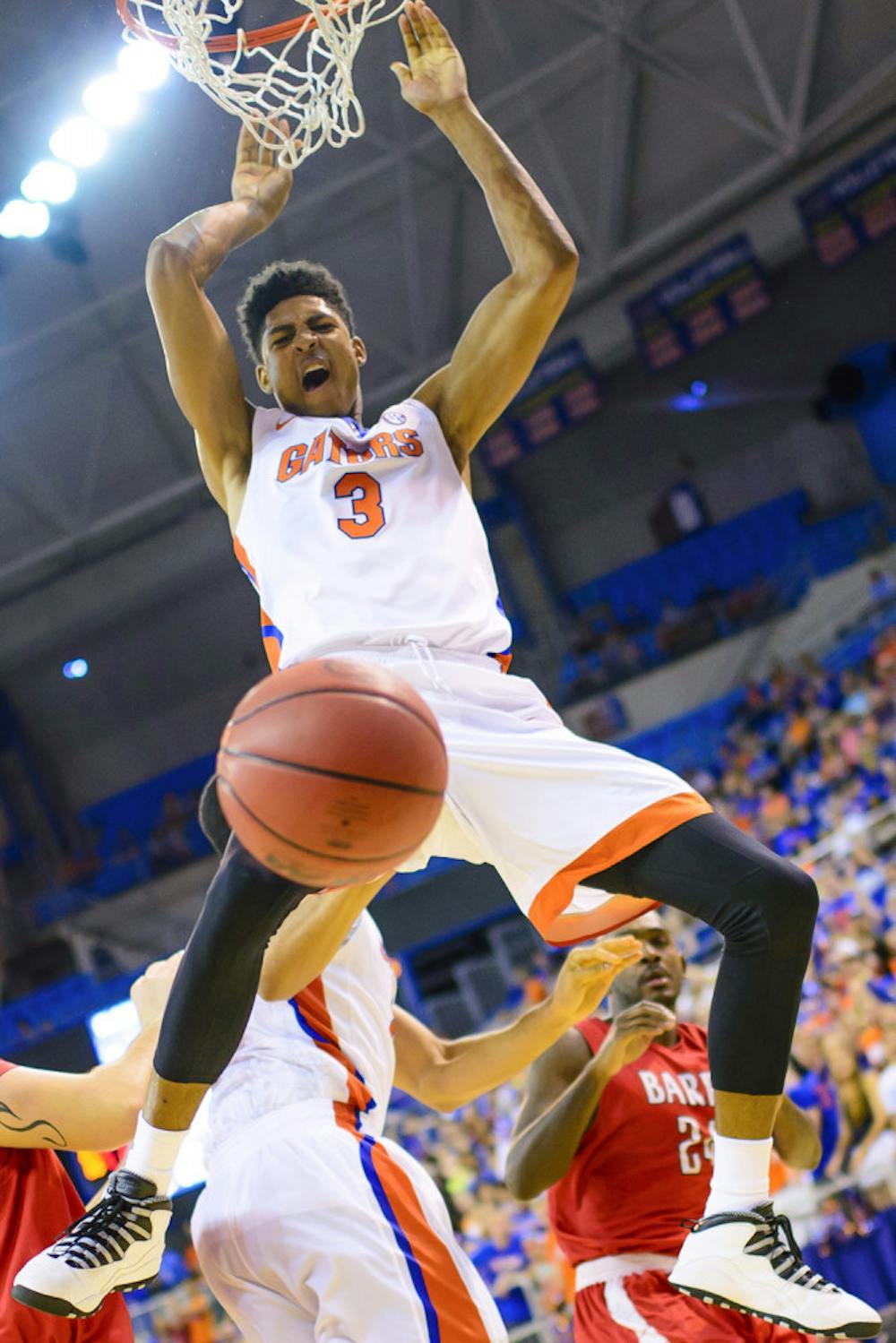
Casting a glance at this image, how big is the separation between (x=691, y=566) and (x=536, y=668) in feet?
8.37

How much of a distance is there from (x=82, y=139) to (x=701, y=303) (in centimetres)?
766

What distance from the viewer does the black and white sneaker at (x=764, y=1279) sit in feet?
7.36

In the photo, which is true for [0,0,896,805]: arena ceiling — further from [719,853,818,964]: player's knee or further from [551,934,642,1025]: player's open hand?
[719,853,818,964]: player's knee

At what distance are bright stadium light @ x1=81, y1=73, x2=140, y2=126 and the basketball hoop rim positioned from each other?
8079 mm

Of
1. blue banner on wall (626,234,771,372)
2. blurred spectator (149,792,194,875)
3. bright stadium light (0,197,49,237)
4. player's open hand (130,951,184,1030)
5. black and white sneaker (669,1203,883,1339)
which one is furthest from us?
blurred spectator (149,792,194,875)

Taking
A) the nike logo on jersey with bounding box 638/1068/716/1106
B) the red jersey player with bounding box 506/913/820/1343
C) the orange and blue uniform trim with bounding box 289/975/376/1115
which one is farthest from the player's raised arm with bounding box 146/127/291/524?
the nike logo on jersey with bounding box 638/1068/716/1106

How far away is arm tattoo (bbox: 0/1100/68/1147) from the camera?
8.77 feet

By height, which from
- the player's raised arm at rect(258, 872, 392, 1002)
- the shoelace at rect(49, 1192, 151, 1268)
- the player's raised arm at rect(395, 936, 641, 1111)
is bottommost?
the player's raised arm at rect(395, 936, 641, 1111)

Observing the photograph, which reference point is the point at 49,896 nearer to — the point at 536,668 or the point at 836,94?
the point at 536,668

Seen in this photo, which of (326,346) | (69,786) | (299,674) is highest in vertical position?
(69,786)

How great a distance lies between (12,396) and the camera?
592 inches

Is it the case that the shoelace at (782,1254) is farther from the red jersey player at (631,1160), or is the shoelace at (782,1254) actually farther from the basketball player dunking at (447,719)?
the red jersey player at (631,1160)

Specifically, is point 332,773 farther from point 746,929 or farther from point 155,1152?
point 155,1152

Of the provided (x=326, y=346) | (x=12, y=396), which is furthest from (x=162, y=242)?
(x=12, y=396)
